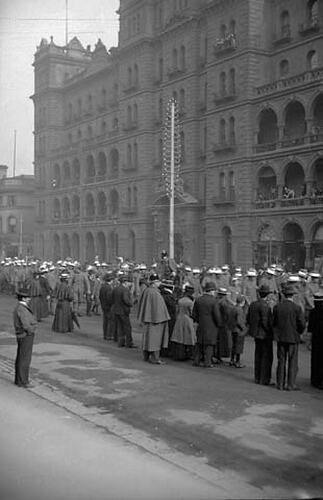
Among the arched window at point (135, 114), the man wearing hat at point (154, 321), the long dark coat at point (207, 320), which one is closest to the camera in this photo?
the long dark coat at point (207, 320)

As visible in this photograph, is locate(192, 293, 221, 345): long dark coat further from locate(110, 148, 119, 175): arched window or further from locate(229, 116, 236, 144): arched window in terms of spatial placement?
locate(110, 148, 119, 175): arched window

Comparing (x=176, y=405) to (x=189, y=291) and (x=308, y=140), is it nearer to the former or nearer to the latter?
(x=189, y=291)

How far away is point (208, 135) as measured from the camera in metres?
40.1

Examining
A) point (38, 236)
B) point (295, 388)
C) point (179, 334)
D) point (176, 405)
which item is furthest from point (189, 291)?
point (38, 236)

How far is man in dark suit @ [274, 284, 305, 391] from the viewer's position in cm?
1076

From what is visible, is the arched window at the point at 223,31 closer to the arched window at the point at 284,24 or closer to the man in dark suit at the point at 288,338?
the arched window at the point at 284,24

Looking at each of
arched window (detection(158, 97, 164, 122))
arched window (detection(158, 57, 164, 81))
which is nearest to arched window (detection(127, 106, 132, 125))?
arched window (detection(158, 97, 164, 122))

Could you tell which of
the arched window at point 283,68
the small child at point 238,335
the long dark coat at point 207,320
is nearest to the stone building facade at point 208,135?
the arched window at point 283,68

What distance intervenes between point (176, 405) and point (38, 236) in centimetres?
5758

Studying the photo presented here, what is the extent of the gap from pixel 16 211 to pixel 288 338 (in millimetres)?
65546

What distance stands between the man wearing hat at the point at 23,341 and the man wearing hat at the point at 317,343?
4.93m

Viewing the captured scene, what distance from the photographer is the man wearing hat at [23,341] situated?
427 inches

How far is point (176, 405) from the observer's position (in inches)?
372

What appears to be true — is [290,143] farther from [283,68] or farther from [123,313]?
[123,313]
